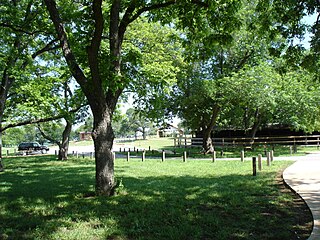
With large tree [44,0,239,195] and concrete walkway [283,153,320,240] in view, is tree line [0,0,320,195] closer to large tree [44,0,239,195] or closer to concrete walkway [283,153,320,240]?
large tree [44,0,239,195]

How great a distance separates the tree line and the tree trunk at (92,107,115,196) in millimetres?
28

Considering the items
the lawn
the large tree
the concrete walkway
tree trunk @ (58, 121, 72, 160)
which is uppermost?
the large tree

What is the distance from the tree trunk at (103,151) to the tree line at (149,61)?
0.03 meters

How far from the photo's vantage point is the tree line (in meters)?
8.72

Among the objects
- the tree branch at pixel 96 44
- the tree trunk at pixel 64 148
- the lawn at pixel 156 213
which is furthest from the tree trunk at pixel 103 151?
the tree trunk at pixel 64 148

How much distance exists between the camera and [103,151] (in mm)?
8586

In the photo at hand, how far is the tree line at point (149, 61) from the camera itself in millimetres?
8719

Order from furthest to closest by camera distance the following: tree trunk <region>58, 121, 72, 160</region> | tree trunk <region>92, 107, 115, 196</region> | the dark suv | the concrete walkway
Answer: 1. the dark suv
2. tree trunk <region>58, 121, 72, 160</region>
3. tree trunk <region>92, 107, 115, 196</region>
4. the concrete walkway

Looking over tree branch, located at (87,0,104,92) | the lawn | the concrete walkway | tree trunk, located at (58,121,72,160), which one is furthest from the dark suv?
tree branch, located at (87,0,104,92)

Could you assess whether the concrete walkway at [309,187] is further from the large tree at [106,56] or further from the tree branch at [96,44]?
the tree branch at [96,44]

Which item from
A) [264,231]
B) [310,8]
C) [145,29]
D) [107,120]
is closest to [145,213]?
[264,231]

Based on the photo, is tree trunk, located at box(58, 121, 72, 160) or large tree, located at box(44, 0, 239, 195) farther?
tree trunk, located at box(58, 121, 72, 160)

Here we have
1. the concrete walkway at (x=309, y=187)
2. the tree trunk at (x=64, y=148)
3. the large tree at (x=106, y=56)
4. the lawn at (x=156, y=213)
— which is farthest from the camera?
the tree trunk at (x=64, y=148)

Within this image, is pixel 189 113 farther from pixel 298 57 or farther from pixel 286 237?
pixel 286 237
